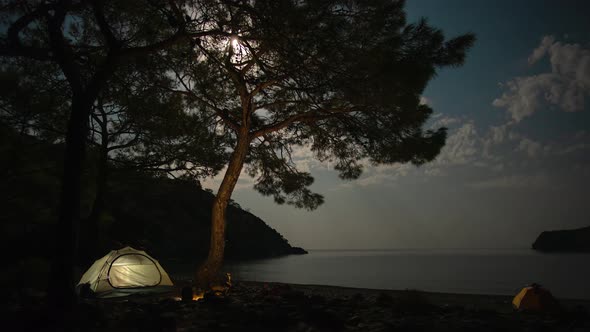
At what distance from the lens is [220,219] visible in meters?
7.76

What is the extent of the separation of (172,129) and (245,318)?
259 inches

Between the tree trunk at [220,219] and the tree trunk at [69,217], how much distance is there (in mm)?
3215

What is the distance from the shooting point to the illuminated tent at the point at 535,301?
6004mm

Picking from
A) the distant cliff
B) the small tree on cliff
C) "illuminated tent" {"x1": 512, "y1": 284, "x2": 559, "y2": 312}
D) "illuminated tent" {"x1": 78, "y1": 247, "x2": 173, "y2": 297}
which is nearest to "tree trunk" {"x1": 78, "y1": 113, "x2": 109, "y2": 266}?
"illuminated tent" {"x1": 78, "y1": 247, "x2": 173, "y2": 297}

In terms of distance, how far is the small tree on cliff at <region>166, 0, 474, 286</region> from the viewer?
5238 millimetres

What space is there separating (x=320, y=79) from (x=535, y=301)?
5.59m

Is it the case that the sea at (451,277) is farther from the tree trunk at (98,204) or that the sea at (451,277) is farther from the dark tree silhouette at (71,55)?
the dark tree silhouette at (71,55)

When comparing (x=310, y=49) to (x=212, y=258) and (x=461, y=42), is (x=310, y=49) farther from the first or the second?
(x=212, y=258)

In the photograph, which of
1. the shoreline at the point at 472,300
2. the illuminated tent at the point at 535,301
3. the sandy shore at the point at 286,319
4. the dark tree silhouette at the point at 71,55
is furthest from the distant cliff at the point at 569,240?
the dark tree silhouette at the point at 71,55

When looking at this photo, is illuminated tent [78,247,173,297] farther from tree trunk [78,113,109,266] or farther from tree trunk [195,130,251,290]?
→ tree trunk [78,113,109,266]

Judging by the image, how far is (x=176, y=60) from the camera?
7.10 metres

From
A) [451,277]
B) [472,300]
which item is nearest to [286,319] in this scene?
[472,300]

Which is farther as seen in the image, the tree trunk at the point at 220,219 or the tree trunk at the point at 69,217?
the tree trunk at the point at 220,219

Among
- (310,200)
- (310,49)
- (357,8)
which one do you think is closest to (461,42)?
(357,8)
